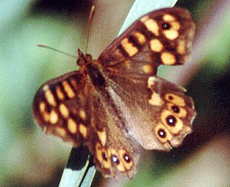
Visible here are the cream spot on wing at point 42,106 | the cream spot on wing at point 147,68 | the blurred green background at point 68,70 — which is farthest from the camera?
the blurred green background at point 68,70

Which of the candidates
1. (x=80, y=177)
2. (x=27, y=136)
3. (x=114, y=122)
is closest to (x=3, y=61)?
(x=27, y=136)

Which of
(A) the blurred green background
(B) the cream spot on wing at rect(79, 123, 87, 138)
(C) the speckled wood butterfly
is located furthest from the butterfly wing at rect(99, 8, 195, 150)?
(A) the blurred green background

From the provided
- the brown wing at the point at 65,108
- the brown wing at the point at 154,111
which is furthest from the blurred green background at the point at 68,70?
the brown wing at the point at 65,108

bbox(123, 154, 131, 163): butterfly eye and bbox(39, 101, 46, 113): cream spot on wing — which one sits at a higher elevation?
bbox(39, 101, 46, 113): cream spot on wing

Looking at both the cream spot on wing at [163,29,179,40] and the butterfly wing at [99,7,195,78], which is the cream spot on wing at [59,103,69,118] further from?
the cream spot on wing at [163,29,179,40]

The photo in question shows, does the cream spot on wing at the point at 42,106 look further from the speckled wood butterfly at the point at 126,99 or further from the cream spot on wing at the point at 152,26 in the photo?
the cream spot on wing at the point at 152,26

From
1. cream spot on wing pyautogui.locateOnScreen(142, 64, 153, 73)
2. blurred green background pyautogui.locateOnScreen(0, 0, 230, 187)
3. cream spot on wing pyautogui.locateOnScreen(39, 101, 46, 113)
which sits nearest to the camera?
cream spot on wing pyautogui.locateOnScreen(39, 101, 46, 113)

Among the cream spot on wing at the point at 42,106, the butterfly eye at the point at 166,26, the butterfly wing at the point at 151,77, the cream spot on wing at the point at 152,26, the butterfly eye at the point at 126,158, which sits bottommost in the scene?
the butterfly eye at the point at 126,158

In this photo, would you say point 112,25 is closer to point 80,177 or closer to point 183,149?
point 183,149
